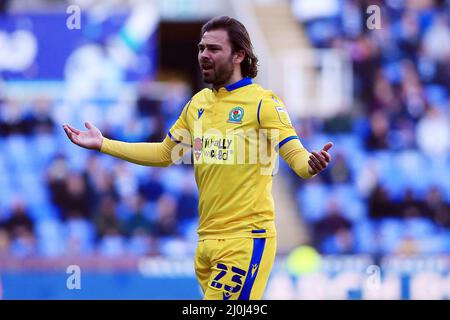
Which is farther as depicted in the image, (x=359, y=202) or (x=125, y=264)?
(x=359, y=202)

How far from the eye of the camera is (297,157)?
590cm

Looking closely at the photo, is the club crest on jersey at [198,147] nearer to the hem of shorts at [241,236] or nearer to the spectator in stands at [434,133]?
the hem of shorts at [241,236]

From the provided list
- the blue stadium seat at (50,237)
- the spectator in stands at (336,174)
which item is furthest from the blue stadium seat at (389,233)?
the blue stadium seat at (50,237)

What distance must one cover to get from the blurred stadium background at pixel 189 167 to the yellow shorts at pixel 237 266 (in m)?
7.27

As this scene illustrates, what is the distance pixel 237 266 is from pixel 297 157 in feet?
2.56

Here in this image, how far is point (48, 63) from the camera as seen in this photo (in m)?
17.8

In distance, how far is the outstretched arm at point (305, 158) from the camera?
5.66 metres

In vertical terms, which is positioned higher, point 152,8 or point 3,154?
point 152,8

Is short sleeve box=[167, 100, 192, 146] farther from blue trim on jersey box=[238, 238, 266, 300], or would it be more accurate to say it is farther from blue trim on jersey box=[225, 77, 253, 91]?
blue trim on jersey box=[238, 238, 266, 300]

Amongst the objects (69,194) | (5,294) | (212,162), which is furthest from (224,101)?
(69,194)

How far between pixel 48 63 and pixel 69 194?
327cm

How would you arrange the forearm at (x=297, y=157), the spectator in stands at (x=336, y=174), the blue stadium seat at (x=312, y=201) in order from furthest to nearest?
the spectator in stands at (x=336, y=174) < the blue stadium seat at (x=312, y=201) < the forearm at (x=297, y=157)

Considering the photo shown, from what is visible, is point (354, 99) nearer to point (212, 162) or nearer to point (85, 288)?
point (85, 288)

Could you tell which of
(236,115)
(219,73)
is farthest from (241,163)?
(219,73)
